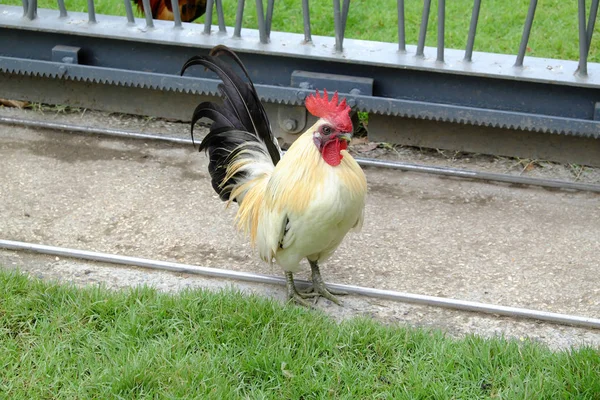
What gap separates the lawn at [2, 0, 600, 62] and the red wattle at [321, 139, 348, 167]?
12.3 ft

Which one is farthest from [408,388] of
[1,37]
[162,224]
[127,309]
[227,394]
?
[1,37]

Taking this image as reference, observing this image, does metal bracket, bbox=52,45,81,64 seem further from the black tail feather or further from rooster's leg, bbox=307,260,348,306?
rooster's leg, bbox=307,260,348,306

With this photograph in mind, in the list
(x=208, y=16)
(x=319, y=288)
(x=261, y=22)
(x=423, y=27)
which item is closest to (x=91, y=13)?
(x=208, y=16)

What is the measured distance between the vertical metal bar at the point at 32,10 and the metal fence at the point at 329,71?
0.04 ft

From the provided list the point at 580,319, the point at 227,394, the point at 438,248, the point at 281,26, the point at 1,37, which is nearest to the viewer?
the point at 227,394

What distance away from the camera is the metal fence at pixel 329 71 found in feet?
16.8

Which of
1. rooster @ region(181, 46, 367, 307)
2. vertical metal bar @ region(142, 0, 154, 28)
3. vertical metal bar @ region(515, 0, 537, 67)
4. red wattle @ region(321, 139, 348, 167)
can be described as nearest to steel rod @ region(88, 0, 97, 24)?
vertical metal bar @ region(142, 0, 154, 28)

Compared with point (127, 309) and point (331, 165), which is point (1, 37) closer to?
point (127, 309)

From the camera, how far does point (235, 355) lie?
145 inches

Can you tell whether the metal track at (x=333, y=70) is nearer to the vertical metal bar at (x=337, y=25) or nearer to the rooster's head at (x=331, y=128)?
the vertical metal bar at (x=337, y=25)

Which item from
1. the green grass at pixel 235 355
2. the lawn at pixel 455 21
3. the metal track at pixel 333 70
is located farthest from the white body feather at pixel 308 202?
the lawn at pixel 455 21

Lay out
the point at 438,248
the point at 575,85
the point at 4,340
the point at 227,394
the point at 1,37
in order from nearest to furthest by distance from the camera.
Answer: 1. the point at 227,394
2. the point at 4,340
3. the point at 438,248
4. the point at 575,85
5. the point at 1,37

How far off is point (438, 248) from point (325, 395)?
1.52 metres

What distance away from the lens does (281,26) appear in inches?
296
